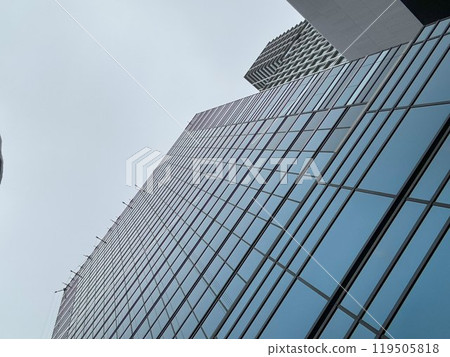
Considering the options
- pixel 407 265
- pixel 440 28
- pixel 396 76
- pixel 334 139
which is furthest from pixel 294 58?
pixel 407 265

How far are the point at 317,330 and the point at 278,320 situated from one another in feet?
8.23

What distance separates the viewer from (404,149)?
13.4m

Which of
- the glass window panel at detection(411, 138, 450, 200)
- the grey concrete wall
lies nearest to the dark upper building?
the grey concrete wall

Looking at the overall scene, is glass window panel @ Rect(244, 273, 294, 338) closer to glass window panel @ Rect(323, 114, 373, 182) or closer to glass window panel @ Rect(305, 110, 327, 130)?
glass window panel @ Rect(323, 114, 373, 182)

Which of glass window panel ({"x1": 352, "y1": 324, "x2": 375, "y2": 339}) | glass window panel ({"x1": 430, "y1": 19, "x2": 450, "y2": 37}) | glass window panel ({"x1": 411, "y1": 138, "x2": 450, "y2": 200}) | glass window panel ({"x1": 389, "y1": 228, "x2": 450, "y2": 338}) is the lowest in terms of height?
glass window panel ({"x1": 352, "y1": 324, "x2": 375, "y2": 339})

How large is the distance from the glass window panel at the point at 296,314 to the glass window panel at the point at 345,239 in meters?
0.44

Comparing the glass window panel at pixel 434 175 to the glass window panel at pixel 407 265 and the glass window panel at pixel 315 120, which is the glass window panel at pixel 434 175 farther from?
the glass window panel at pixel 315 120

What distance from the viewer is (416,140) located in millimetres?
13070

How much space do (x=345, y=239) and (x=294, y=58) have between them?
299 feet

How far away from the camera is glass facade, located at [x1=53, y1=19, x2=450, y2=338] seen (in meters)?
10.6

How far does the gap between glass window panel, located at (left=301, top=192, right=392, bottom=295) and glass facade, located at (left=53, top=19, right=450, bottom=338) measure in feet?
0.16

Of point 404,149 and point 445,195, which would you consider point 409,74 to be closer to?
point 404,149
